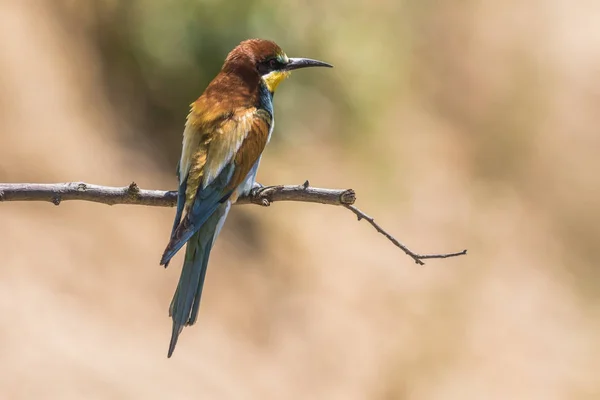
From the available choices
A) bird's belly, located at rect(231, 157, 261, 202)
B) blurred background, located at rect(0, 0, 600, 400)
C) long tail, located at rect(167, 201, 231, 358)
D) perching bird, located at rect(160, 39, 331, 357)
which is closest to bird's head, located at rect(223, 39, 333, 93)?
perching bird, located at rect(160, 39, 331, 357)

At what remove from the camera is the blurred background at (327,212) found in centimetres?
436

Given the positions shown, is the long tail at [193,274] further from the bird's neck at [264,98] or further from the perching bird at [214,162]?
the bird's neck at [264,98]

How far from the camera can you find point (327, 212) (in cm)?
614

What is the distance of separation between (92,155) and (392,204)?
2.64 m

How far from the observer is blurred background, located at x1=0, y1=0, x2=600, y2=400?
4359mm

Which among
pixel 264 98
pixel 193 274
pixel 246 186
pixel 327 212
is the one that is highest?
pixel 264 98

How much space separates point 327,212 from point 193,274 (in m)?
4.02

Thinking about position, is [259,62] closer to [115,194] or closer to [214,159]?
[214,159]

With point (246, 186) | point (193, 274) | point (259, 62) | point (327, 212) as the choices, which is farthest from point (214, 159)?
point (327, 212)

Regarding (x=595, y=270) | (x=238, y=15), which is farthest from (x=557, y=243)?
(x=238, y=15)

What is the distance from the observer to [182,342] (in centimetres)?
451

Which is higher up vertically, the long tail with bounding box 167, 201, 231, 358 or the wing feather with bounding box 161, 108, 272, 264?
the wing feather with bounding box 161, 108, 272, 264

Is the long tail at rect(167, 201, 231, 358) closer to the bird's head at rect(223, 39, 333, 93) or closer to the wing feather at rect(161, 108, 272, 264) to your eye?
the wing feather at rect(161, 108, 272, 264)

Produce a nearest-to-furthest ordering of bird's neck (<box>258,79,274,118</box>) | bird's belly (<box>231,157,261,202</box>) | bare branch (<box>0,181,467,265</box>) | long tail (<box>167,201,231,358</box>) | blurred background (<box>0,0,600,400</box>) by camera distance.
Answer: bare branch (<box>0,181,467,265</box>) → long tail (<box>167,201,231,358</box>) → bird's belly (<box>231,157,261,202</box>) → bird's neck (<box>258,79,274,118</box>) → blurred background (<box>0,0,600,400</box>)
